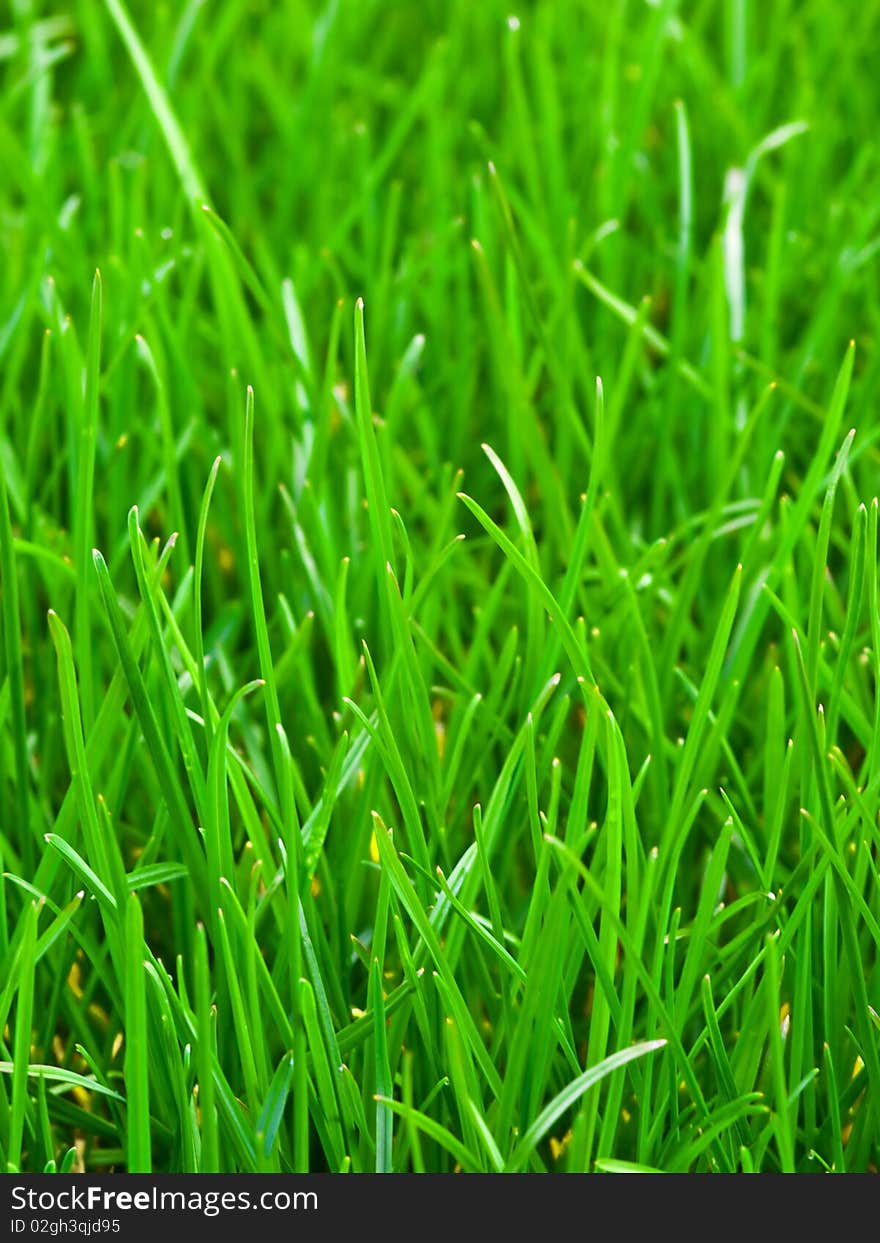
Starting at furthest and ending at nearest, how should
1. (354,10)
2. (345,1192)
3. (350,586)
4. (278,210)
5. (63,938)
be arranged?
(354,10) → (278,210) → (350,586) → (63,938) → (345,1192)

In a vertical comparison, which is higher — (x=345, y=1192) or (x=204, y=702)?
(x=204, y=702)

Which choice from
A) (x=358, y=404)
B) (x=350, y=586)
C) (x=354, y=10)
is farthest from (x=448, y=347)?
(x=354, y=10)

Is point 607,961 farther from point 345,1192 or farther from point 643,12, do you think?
point 643,12

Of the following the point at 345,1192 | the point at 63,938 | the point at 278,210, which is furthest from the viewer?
the point at 278,210

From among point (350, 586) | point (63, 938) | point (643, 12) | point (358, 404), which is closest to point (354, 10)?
point (643, 12)

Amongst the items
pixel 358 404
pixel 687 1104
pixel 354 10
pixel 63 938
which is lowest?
pixel 687 1104

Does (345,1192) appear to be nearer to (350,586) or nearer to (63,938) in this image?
(63,938)

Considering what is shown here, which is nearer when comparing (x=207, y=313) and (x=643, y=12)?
(x=207, y=313)
